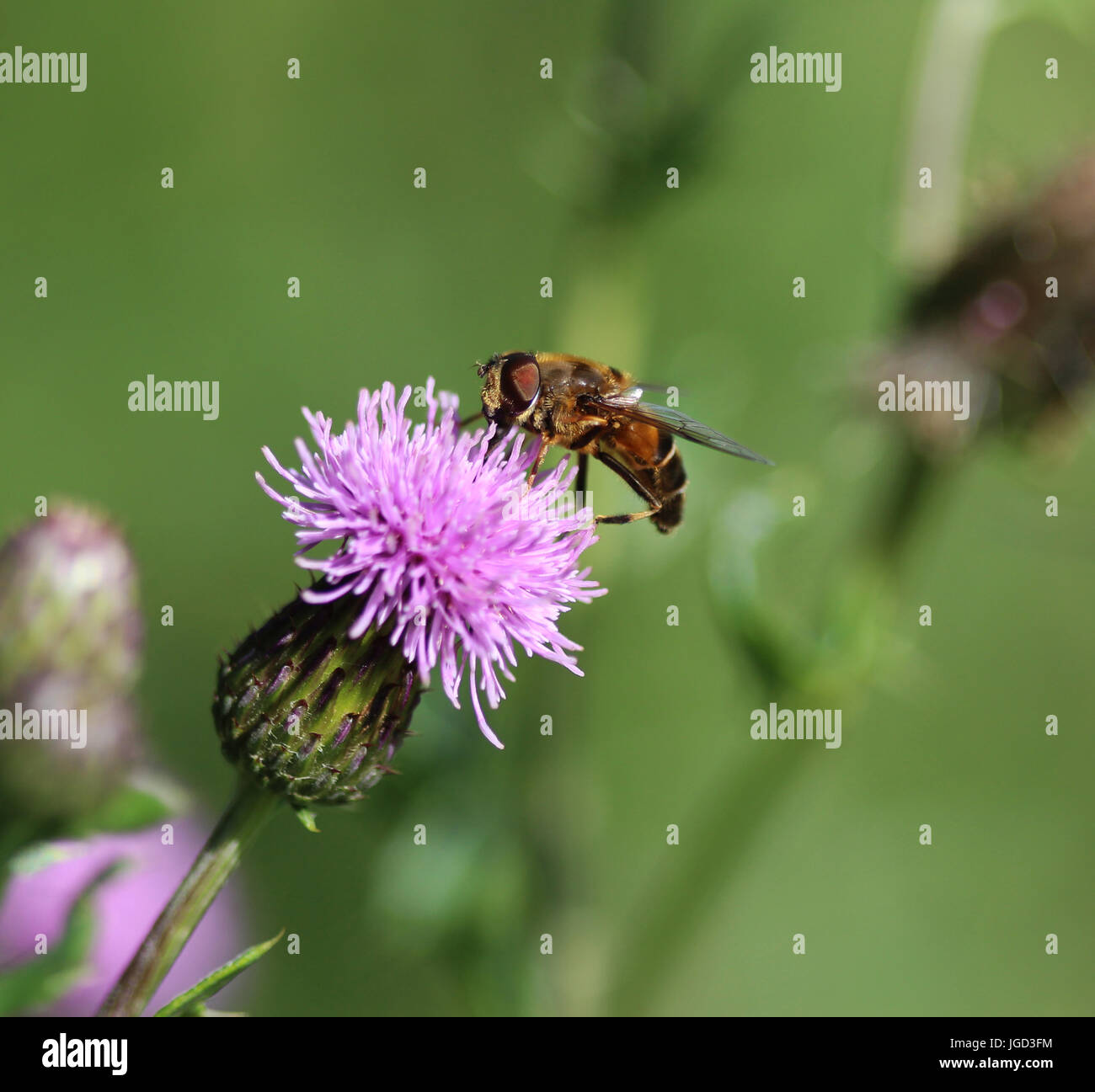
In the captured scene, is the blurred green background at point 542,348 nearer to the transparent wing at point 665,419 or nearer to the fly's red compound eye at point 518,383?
the transparent wing at point 665,419

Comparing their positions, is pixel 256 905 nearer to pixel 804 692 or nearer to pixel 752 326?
pixel 804 692

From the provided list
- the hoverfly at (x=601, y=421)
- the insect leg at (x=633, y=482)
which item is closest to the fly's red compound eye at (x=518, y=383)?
the hoverfly at (x=601, y=421)

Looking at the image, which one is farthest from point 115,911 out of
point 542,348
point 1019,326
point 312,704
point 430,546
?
point 1019,326

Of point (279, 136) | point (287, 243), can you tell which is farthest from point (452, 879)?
point (279, 136)

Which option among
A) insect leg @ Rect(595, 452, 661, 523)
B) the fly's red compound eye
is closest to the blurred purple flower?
the fly's red compound eye

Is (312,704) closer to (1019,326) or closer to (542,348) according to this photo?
(1019,326)
